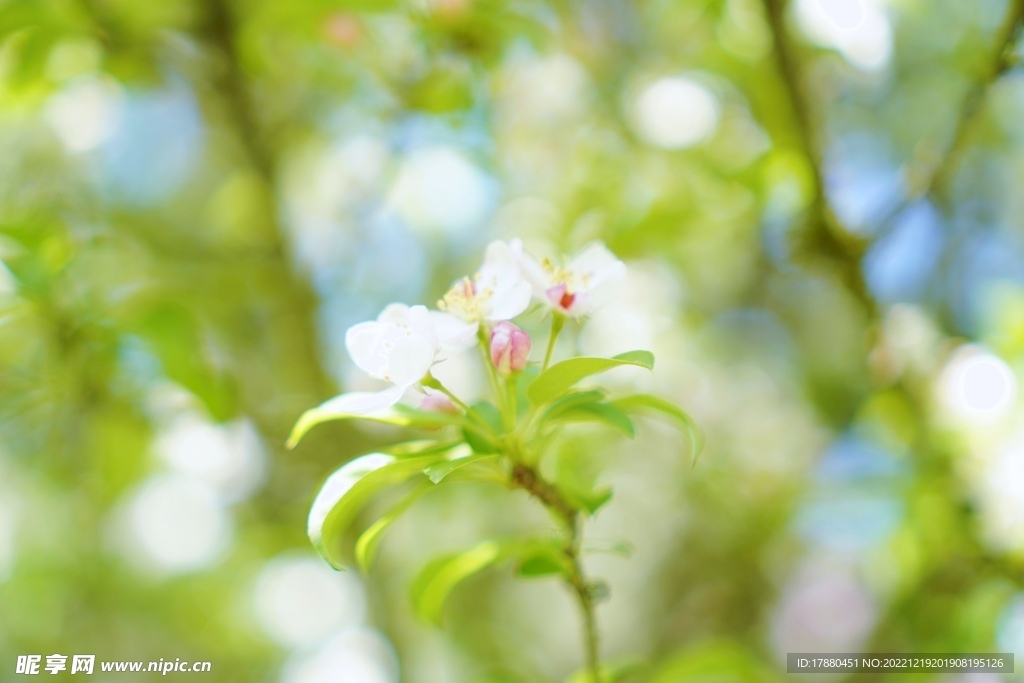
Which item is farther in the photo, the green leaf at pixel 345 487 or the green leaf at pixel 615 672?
the green leaf at pixel 615 672

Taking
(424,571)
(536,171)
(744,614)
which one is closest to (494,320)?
(424,571)

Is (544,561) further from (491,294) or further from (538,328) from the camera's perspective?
(538,328)

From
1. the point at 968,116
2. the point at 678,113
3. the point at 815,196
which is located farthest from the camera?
the point at 678,113

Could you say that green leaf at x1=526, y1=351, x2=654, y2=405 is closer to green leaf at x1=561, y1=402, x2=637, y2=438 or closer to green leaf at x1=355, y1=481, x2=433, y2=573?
green leaf at x1=561, y1=402, x2=637, y2=438

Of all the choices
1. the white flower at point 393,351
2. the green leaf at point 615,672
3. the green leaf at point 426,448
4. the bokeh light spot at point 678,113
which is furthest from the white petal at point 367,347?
the bokeh light spot at point 678,113

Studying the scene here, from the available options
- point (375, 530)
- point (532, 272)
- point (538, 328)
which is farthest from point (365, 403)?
point (538, 328)

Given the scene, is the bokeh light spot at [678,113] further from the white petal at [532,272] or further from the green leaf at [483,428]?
the green leaf at [483,428]
